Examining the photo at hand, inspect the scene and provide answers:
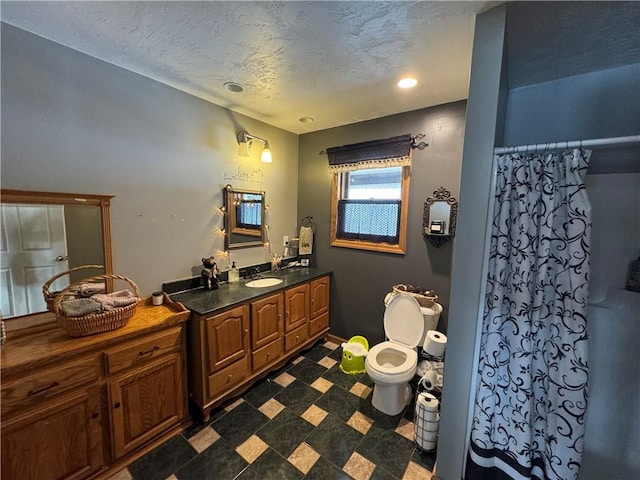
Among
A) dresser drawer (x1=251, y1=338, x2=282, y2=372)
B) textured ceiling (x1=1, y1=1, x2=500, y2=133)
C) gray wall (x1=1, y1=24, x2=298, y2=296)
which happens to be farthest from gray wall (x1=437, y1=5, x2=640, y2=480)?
gray wall (x1=1, y1=24, x2=298, y2=296)

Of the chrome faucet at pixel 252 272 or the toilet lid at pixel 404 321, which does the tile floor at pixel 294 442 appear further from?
the chrome faucet at pixel 252 272

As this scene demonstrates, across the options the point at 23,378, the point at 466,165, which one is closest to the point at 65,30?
the point at 23,378

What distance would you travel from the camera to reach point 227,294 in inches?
84.2

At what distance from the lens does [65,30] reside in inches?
54.8

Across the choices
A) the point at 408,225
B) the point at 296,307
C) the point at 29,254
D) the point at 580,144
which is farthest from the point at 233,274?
the point at 580,144

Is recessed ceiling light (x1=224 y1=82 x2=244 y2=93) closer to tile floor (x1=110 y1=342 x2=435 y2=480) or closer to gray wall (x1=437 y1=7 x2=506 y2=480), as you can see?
gray wall (x1=437 y1=7 x2=506 y2=480)

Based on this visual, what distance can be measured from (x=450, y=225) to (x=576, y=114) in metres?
1.03

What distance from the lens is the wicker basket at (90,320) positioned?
1362 mm

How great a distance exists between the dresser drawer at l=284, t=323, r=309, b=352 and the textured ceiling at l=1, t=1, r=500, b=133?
217 centimetres

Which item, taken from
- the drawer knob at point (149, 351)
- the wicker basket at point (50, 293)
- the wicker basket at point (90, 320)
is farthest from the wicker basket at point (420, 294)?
the wicker basket at point (50, 293)

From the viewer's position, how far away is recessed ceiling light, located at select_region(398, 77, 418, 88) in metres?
1.83

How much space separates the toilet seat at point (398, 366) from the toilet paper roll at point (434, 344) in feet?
0.39

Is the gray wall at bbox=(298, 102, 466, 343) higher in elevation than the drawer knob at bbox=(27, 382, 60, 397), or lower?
higher

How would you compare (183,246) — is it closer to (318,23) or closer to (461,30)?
(318,23)
